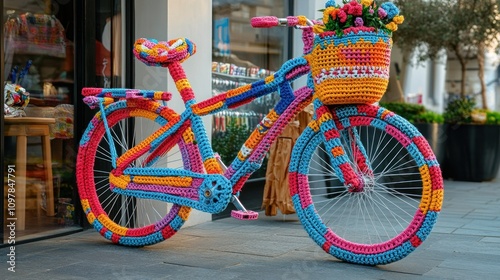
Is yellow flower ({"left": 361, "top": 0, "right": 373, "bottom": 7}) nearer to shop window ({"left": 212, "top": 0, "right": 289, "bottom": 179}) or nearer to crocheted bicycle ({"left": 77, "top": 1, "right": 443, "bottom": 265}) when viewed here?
crocheted bicycle ({"left": 77, "top": 1, "right": 443, "bottom": 265})

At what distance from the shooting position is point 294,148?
5.40 m

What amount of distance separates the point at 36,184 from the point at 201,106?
1.60 metres

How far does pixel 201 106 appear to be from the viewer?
18.5 feet

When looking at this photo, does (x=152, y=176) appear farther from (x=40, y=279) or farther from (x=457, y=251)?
(x=457, y=251)

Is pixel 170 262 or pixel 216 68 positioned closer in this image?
pixel 170 262

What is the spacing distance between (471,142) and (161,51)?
714cm

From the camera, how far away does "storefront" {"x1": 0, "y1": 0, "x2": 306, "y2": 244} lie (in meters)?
6.11

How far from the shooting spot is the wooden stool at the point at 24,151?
19.9ft

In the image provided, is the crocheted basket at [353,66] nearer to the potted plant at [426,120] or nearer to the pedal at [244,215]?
the pedal at [244,215]

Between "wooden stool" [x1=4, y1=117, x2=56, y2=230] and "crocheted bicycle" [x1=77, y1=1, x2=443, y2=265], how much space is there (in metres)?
0.39

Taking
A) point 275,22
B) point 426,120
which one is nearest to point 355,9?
point 275,22

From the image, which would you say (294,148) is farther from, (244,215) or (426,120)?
(426,120)

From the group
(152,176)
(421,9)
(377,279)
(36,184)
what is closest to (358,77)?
(377,279)

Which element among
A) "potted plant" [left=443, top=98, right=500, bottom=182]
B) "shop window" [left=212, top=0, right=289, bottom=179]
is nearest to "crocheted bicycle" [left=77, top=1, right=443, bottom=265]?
"shop window" [left=212, top=0, right=289, bottom=179]
